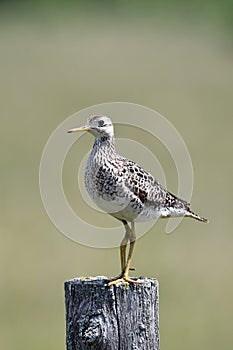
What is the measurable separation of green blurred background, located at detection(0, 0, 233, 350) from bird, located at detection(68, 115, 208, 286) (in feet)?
12.2

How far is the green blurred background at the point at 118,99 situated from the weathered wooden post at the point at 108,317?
13.9 feet

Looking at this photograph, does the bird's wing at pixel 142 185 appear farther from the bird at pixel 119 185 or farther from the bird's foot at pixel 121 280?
the bird's foot at pixel 121 280

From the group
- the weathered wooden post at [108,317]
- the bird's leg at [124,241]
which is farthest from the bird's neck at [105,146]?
the weathered wooden post at [108,317]

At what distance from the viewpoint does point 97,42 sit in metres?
23.5

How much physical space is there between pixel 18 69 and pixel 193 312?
39.5 feet

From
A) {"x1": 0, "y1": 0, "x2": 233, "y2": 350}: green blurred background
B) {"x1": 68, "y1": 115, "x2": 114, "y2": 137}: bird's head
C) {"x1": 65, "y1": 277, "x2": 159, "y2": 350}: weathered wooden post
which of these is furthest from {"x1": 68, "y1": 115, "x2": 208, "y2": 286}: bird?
{"x1": 0, "y1": 0, "x2": 233, "y2": 350}: green blurred background

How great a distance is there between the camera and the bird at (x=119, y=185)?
462 centimetres

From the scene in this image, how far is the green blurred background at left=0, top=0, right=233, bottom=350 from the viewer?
30.6ft

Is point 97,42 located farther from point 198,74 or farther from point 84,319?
point 84,319

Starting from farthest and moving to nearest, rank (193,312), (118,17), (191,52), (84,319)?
(118,17), (191,52), (193,312), (84,319)

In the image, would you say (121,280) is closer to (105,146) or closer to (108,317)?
(108,317)

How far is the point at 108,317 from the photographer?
420 cm

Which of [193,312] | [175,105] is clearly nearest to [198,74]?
[175,105]

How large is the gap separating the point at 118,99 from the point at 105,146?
1272 centimetres
